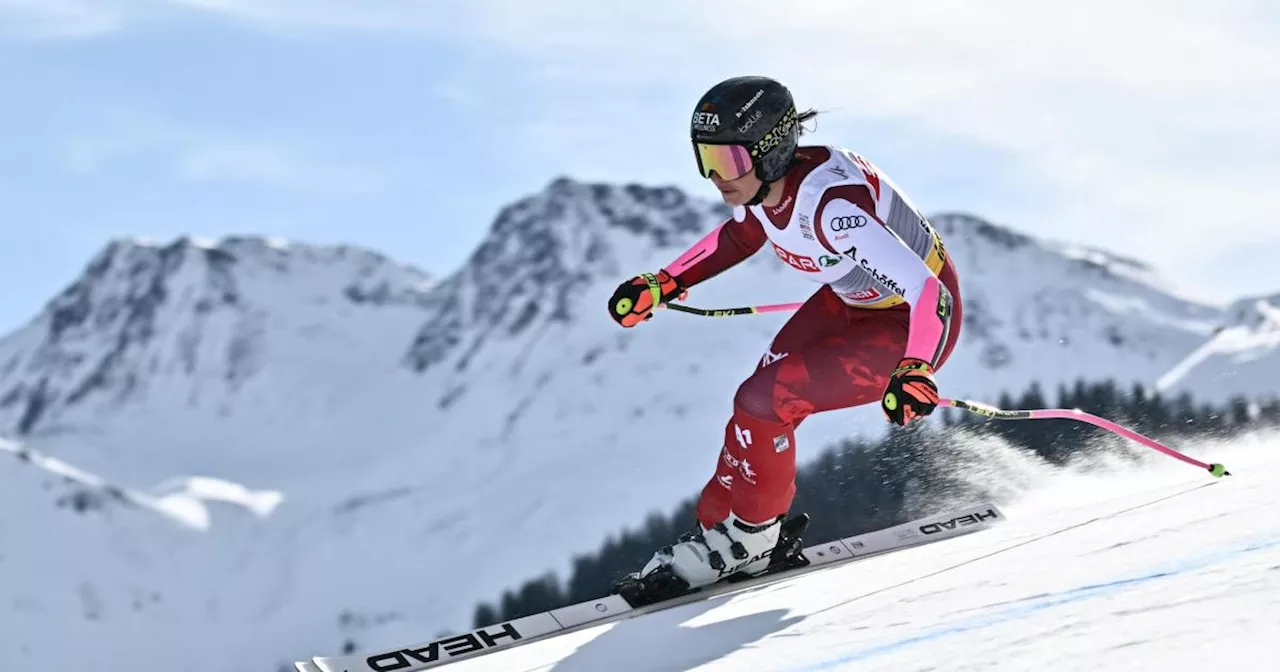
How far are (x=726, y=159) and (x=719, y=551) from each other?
6.55ft

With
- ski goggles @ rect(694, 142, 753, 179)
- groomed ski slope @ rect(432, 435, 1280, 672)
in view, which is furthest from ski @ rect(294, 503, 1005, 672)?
ski goggles @ rect(694, 142, 753, 179)

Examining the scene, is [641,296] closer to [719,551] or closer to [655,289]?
[655,289]

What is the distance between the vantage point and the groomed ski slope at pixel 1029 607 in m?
4.09

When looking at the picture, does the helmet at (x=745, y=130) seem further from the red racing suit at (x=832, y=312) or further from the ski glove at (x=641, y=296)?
the ski glove at (x=641, y=296)

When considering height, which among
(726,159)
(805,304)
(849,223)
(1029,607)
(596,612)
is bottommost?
(1029,607)

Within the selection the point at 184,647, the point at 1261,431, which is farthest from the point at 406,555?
the point at 1261,431

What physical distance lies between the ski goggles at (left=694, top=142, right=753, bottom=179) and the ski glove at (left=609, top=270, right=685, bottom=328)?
42.8 inches

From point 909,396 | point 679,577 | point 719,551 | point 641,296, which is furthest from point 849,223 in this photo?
point 679,577

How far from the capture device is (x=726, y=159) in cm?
659

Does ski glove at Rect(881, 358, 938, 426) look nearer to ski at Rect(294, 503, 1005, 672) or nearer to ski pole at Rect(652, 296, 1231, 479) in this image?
ski pole at Rect(652, 296, 1231, 479)

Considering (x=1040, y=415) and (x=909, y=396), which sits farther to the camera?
(x=1040, y=415)

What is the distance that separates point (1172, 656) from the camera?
383 centimetres

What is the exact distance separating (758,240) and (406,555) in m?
196

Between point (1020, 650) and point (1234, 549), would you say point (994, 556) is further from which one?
point (1020, 650)
